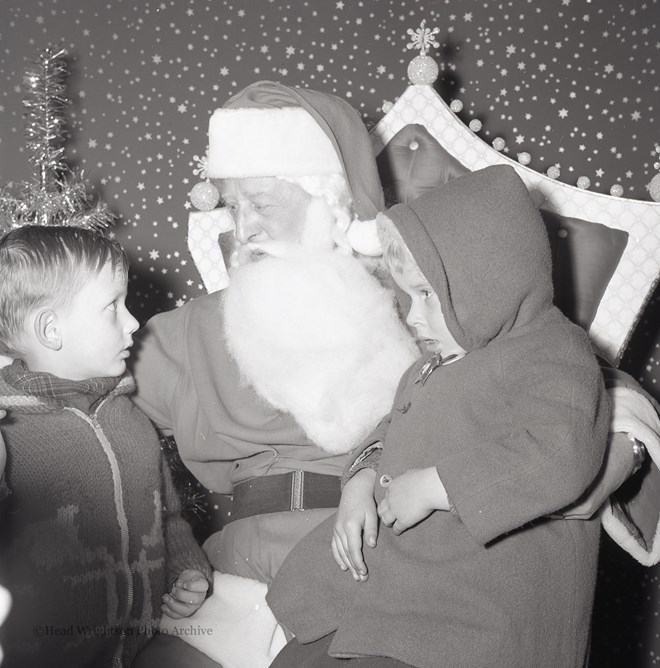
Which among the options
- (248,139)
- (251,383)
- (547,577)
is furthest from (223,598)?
(248,139)

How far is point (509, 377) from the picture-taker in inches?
55.6

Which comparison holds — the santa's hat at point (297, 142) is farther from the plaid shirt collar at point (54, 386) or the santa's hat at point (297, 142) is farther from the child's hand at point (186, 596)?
the child's hand at point (186, 596)


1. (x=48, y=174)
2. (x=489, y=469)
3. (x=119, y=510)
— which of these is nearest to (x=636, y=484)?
(x=489, y=469)

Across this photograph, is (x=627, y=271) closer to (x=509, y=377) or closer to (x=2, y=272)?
(x=509, y=377)

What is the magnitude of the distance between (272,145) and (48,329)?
0.81 m

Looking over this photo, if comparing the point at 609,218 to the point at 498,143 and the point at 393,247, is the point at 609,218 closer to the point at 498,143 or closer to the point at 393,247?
the point at 498,143

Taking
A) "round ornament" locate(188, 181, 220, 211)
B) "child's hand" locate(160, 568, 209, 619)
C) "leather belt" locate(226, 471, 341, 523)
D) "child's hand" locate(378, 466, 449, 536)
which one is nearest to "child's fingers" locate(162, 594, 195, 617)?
"child's hand" locate(160, 568, 209, 619)

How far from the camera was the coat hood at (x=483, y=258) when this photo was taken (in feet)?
4.63

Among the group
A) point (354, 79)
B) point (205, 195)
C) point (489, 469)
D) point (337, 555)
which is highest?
point (354, 79)

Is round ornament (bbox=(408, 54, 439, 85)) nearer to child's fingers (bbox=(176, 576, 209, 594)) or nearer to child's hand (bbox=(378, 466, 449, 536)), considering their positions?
child's hand (bbox=(378, 466, 449, 536))

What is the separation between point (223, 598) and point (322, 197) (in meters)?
1.12

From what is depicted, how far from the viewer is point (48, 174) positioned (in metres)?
2.54

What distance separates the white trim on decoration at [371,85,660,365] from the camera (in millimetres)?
2305

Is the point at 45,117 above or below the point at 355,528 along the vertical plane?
above
